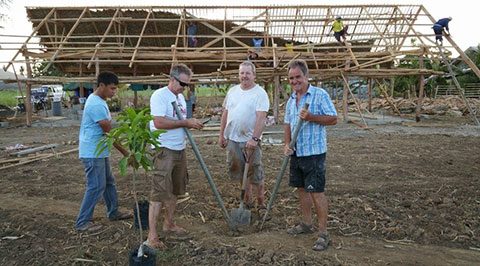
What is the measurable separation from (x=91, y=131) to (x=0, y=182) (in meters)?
3.60

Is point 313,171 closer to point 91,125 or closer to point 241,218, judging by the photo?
point 241,218

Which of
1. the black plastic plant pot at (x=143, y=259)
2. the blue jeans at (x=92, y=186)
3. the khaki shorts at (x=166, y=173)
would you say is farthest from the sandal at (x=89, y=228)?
the black plastic plant pot at (x=143, y=259)

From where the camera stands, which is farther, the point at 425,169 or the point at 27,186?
the point at 425,169

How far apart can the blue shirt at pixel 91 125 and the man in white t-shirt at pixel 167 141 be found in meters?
0.62

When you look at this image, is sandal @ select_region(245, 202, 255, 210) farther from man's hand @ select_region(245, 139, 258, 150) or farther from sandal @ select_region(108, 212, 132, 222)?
sandal @ select_region(108, 212, 132, 222)

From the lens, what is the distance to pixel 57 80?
1311cm

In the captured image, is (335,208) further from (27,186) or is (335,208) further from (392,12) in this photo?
(392,12)

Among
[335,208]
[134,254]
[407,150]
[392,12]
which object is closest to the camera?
[134,254]

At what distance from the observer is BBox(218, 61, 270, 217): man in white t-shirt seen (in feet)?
13.5

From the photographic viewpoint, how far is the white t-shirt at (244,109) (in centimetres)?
416

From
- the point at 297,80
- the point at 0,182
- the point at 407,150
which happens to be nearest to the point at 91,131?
the point at 297,80

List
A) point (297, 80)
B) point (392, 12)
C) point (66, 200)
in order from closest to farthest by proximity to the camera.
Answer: point (297, 80) < point (66, 200) < point (392, 12)

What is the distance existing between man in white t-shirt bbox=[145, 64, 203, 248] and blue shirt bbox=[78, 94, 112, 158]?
62 centimetres

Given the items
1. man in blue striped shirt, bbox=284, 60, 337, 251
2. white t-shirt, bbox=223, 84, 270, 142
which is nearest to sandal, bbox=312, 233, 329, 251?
man in blue striped shirt, bbox=284, 60, 337, 251
